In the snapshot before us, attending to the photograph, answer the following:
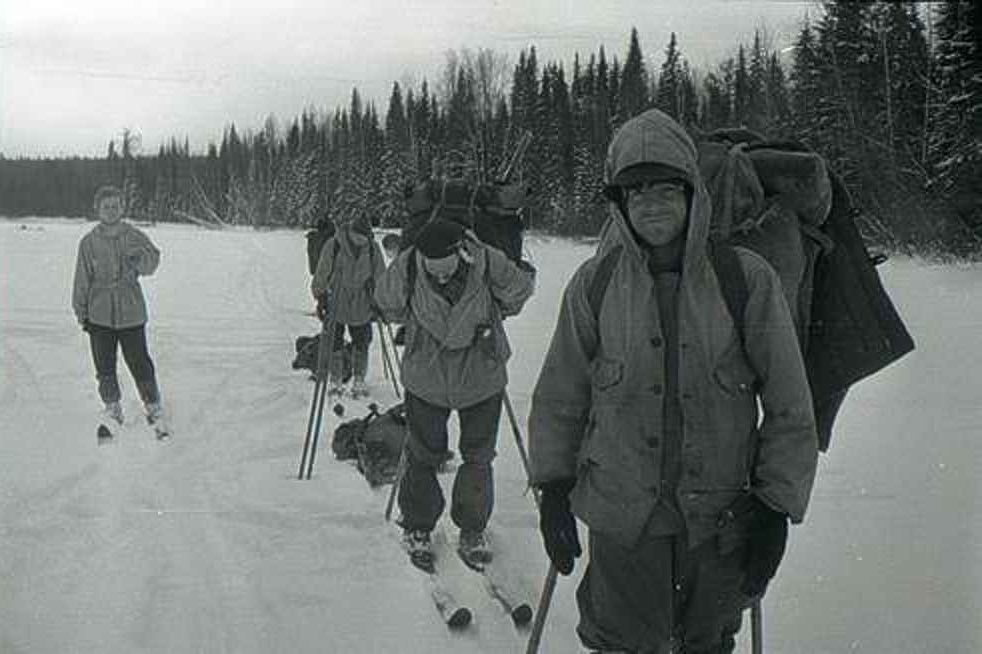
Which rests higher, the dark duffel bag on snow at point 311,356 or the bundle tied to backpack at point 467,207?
the bundle tied to backpack at point 467,207

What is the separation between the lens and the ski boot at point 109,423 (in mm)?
3721

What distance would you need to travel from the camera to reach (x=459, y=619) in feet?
8.79

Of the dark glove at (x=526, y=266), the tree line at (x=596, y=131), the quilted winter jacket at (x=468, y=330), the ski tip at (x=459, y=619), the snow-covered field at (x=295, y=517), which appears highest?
the tree line at (x=596, y=131)

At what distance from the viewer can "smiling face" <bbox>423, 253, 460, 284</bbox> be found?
3.11m

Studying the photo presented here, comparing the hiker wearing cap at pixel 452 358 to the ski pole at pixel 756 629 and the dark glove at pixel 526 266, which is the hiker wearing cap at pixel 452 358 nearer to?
the dark glove at pixel 526 266

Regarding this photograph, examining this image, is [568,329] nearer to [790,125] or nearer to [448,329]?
[790,125]

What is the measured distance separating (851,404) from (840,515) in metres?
0.41

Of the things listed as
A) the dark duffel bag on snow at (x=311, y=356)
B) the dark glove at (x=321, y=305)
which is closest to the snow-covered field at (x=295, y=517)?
the dark duffel bag on snow at (x=311, y=356)

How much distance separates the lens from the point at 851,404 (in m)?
3.23

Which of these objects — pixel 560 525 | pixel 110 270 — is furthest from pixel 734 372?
pixel 110 270

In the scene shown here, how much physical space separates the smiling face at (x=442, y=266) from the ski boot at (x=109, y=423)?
149 cm

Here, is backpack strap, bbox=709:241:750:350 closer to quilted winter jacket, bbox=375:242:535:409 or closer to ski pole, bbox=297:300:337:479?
quilted winter jacket, bbox=375:242:535:409

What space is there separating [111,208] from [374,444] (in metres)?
1.89

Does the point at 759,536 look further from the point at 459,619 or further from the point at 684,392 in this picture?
the point at 459,619
